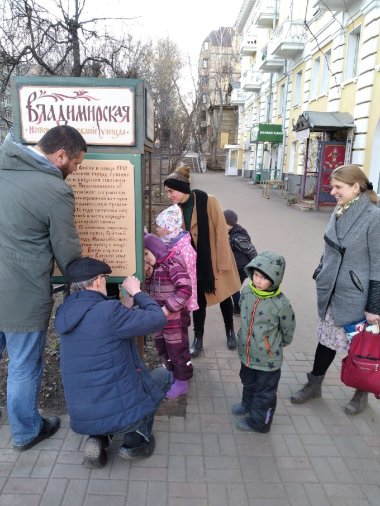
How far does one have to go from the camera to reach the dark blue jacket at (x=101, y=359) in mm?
2199

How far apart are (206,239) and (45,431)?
6.40 ft

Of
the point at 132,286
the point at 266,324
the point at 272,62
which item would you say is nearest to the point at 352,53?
the point at 272,62

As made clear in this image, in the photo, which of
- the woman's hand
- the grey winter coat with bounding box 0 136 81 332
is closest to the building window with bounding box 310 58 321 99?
the woman's hand

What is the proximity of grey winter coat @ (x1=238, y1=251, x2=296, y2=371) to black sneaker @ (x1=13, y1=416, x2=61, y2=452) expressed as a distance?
4.43ft

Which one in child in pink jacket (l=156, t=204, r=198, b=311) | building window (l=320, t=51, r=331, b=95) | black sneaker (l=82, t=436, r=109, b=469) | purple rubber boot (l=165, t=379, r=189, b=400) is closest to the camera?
black sneaker (l=82, t=436, r=109, b=469)

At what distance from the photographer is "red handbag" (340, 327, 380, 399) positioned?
2.78 meters

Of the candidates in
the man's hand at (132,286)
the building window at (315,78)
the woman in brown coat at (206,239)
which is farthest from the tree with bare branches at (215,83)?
the man's hand at (132,286)

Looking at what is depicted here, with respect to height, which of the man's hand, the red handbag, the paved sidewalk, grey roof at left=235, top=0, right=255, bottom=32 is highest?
grey roof at left=235, top=0, right=255, bottom=32

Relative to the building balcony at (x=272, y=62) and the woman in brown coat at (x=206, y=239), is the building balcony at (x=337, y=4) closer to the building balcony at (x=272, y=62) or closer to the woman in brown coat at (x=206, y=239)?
the building balcony at (x=272, y=62)

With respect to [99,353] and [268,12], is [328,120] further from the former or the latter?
[268,12]

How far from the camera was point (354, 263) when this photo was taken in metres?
2.83

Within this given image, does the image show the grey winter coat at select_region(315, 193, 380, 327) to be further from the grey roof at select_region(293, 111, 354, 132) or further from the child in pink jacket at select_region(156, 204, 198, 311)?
the grey roof at select_region(293, 111, 354, 132)

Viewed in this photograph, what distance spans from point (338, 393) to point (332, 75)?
1489 centimetres

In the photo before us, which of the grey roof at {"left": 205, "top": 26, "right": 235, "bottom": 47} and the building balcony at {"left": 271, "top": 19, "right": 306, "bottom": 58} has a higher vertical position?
the grey roof at {"left": 205, "top": 26, "right": 235, "bottom": 47}
